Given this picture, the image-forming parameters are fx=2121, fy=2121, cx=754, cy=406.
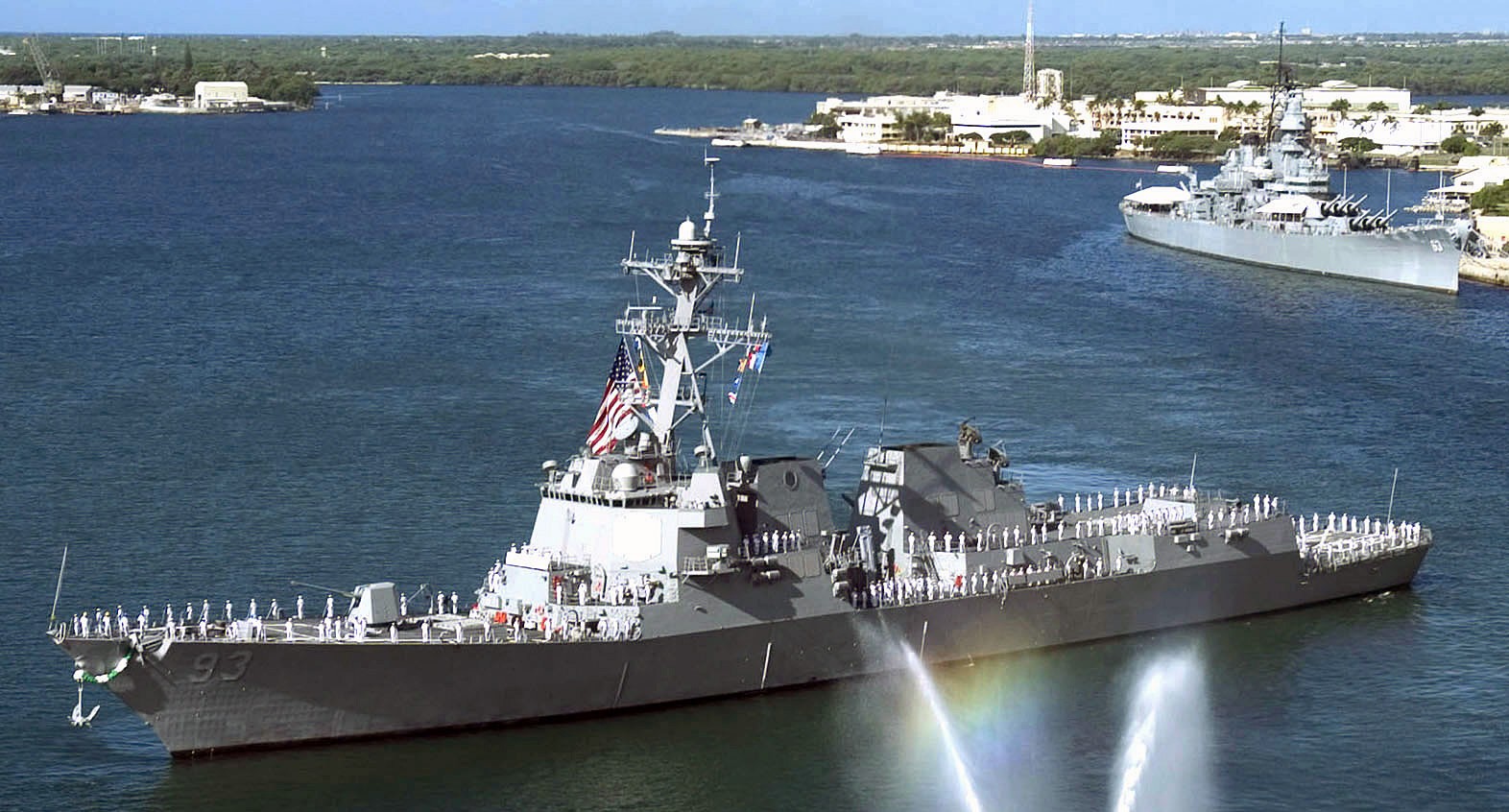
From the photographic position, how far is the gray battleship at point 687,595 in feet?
90.0

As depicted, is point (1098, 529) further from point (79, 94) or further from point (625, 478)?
point (79, 94)

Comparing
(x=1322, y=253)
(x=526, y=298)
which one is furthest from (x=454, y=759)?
(x=1322, y=253)

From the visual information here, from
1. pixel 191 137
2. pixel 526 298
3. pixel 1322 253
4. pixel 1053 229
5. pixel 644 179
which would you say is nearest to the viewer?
pixel 526 298

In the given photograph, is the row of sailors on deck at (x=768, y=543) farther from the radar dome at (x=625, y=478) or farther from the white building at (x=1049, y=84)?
the white building at (x=1049, y=84)

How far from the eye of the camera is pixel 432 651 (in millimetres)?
27922

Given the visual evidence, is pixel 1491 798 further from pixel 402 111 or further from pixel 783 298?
pixel 402 111

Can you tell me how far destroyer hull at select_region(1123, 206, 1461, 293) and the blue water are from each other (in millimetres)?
1548

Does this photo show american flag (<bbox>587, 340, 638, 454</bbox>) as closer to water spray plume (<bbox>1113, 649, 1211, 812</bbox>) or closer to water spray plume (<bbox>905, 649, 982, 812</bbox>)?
water spray plume (<bbox>905, 649, 982, 812</bbox>)

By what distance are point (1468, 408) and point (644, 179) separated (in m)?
60.7

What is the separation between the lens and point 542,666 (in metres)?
28.6

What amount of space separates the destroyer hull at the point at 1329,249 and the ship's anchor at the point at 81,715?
6051cm

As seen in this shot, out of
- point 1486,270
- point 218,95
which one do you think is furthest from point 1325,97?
point 218,95

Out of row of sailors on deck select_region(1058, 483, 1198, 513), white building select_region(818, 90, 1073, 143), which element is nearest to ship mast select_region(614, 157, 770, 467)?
row of sailors on deck select_region(1058, 483, 1198, 513)

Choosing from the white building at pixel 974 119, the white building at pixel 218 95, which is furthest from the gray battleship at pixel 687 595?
the white building at pixel 218 95
